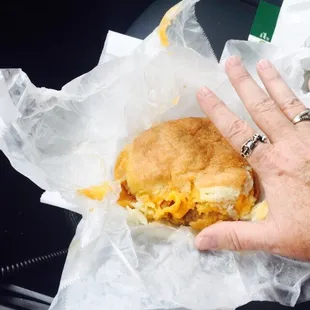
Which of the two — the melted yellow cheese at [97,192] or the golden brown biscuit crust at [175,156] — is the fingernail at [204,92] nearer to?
the golden brown biscuit crust at [175,156]

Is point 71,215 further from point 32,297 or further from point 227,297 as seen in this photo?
point 227,297

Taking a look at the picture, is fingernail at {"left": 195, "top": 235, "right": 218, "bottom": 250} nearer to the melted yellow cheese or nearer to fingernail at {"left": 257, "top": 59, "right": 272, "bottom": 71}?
the melted yellow cheese

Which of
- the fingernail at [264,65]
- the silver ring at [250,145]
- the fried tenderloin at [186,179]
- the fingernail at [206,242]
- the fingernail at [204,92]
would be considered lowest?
the fingernail at [206,242]

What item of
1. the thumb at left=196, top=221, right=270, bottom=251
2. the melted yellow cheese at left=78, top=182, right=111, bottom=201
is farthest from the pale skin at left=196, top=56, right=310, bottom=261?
the melted yellow cheese at left=78, top=182, right=111, bottom=201

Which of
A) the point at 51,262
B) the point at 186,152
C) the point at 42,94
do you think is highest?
the point at 42,94

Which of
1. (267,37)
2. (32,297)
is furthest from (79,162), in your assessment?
(267,37)

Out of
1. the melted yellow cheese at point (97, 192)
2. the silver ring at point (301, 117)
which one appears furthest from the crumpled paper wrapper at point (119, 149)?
the silver ring at point (301, 117)

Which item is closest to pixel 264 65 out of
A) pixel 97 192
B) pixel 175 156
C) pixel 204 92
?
pixel 204 92

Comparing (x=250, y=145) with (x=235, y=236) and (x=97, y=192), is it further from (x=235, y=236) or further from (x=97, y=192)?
(x=97, y=192)
